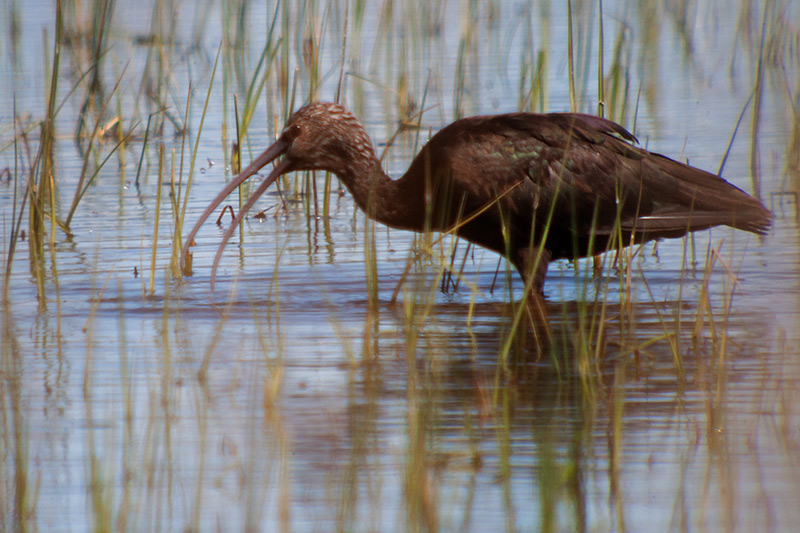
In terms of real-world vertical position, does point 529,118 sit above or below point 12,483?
above

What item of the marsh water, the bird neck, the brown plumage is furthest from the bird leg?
the bird neck

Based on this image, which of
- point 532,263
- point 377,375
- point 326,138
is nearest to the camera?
point 377,375

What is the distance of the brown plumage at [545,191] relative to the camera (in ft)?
17.1

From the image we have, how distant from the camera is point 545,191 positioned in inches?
209

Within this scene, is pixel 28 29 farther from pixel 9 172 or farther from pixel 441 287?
pixel 441 287

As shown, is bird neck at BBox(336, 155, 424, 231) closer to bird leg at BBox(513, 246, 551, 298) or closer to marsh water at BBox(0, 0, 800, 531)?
marsh water at BBox(0, 0, 800, 531)

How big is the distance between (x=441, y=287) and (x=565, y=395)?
1820 mm

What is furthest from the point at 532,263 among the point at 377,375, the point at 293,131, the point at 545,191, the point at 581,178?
the point at 377,375

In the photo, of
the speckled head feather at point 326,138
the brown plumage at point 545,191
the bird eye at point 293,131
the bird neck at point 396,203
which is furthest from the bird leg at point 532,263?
the bird eye at point 293,131

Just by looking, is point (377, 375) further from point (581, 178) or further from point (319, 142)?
point (319, 142)

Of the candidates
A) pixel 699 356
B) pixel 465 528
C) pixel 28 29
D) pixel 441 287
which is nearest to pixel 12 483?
pixel 465 528

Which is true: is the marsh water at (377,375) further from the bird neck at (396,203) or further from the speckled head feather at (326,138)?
the speckled head feather at (326,138)

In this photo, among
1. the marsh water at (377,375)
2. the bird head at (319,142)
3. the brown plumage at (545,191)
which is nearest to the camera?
the marsh water at (377,375)

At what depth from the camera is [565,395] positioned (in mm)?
3805
